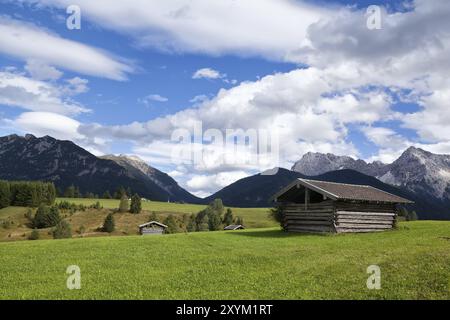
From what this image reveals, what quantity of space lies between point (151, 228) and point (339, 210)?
77.9 m

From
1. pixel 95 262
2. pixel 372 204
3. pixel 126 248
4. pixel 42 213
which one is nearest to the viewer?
pixel 95 262

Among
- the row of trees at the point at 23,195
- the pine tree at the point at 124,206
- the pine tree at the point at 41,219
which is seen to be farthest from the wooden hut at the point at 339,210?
the row of trees at the point at 23,195

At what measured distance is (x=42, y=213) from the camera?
454ft

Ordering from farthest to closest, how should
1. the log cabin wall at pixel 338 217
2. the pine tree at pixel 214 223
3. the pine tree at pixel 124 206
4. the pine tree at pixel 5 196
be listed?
the pine tree at pixel 5 196 → the pine tree at pixel 124 206 → the pine tree at pixel 214 223 → the log cabin wall at pixel 338 217

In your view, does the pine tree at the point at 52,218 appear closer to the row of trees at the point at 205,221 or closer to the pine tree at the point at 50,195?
the row of trees at the point at 205,221

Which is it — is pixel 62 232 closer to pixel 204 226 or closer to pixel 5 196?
pixel 204 226

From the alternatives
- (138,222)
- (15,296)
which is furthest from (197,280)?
(138,222)

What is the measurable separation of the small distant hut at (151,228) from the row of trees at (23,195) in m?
88.7

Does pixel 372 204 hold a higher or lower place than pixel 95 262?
higher

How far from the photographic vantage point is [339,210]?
37.7 metres

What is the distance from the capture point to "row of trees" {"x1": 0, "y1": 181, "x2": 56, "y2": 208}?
573 feet

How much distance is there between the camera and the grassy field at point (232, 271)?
15.3 m

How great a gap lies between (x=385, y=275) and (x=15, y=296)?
15.5 m
